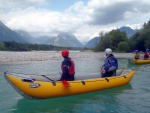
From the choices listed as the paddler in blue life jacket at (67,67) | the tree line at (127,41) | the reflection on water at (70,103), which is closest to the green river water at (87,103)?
the reflection on water at (70,103)

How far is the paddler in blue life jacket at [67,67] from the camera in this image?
31.0 ft

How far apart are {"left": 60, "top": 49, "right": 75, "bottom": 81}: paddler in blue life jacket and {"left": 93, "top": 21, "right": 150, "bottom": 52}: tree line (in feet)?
195

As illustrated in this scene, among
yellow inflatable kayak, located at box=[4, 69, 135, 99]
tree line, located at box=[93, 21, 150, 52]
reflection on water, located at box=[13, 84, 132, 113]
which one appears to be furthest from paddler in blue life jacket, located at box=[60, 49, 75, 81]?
tree line, located at box=[93, 21, 150, 52]

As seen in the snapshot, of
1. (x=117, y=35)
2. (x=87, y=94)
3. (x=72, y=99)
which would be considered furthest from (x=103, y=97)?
(x=117, y=35)

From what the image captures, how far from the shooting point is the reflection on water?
8203mm

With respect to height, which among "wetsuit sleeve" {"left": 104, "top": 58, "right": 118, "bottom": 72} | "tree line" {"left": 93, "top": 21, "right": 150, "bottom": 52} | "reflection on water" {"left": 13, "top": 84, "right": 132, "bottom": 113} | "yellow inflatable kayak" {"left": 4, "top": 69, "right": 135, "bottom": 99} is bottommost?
"reflection on water" {"left": 13, "top": 84, "right": 132, "bottom": 113}

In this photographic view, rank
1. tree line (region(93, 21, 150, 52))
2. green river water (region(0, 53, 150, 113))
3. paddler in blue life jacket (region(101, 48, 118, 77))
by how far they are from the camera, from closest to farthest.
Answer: green river water (region(0, 53, 150, 113)), paddler in blue life jacket (region(101, 48, 118, 77)), tree line (region(93, 21, 150, 52))

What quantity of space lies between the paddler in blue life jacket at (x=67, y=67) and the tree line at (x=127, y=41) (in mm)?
59422

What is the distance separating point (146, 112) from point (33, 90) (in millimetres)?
4330

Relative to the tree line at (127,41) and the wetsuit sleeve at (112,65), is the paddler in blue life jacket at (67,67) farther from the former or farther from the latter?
the tree line at (127,41)

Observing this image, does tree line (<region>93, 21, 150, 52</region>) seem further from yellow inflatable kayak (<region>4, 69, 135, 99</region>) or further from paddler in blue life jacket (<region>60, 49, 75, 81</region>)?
paddler in blue life jacket (<region>60, 49, 75, 81</region>)

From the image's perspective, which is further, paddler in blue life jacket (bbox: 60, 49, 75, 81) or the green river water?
paddler in blue life jacket (bbox: 60, 49, 75, 81)

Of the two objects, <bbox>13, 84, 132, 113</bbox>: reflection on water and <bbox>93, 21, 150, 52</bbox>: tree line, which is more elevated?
<bbox>93, 21, 150, 52</bbox>: tree line

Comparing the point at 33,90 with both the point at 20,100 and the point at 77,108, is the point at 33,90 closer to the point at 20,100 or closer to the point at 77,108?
the point at 20,100
